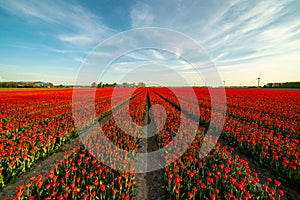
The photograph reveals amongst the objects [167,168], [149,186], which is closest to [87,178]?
[149,186]

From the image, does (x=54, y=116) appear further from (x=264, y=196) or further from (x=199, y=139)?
(x=264, y=196)

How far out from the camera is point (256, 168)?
5.32 m

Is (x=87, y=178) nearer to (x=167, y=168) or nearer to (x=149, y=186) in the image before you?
(x=149, y=186)

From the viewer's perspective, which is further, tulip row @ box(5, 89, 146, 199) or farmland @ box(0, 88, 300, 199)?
farmland @ box(0, 88, 300, 199)

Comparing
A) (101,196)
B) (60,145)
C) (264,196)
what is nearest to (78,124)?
(60,145)

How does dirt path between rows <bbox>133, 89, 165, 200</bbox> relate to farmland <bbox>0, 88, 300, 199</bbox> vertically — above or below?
below

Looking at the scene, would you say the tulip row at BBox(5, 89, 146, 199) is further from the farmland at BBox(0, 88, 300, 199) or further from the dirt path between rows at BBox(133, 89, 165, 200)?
the dirt path between rows at BBox(133, 89, 165, 200)

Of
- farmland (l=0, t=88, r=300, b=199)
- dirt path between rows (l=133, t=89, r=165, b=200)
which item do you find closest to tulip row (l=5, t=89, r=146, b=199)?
farmland (l=0, t=88, r=300, b=199)

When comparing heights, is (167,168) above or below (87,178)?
above

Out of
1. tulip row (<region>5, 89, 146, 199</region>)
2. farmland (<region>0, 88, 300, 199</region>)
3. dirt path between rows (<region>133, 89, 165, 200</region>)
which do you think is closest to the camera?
tulip row (<region>5, 89, 146, 199</region>)

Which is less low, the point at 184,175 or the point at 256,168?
the point at 184,175

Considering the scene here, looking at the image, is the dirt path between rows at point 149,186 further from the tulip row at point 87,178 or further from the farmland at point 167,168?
the tulip row at point 87,178

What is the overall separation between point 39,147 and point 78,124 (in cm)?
326

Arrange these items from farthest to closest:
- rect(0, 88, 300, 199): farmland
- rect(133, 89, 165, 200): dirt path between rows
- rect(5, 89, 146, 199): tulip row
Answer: rect(133, 89, 165, 200): dirt path between rows < rect(0, 88, 300, 199): farmland < rect(5, 89, 146, 199): tulip row
